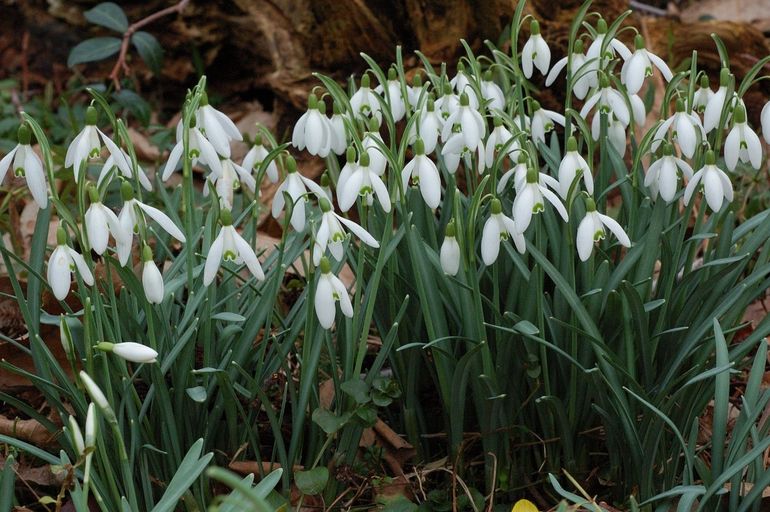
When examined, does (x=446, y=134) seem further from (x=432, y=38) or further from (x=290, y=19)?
(x=290, y=19)

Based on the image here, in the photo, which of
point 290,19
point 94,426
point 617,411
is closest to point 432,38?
point 290,19

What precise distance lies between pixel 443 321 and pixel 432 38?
1.73m

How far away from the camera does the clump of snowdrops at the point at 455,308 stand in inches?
67.4

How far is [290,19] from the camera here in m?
3.52

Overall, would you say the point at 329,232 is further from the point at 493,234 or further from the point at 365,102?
the point at 365,102

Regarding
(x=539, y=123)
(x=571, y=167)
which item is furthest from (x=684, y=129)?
(x=539, y=123)

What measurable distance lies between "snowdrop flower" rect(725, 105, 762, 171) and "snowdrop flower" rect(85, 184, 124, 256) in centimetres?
115

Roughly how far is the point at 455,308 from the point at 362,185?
0.37 m

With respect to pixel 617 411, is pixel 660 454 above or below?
below

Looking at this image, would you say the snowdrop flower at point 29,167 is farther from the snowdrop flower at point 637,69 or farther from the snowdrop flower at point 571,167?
the snowdrop flower at point 637,69

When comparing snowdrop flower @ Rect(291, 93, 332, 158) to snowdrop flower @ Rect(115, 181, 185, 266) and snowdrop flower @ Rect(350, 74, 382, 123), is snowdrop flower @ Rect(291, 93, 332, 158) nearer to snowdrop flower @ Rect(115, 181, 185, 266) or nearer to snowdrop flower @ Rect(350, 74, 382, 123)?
snowdrop flower @ Rect(350, 74, 382, 123)

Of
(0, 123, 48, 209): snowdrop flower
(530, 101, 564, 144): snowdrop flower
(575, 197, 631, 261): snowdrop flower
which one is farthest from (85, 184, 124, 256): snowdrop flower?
(530, 101, 564, 144): snowdrop flower

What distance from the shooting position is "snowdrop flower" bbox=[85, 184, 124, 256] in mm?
1547

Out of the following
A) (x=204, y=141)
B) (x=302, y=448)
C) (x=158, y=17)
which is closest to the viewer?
(x=204, y=141)
